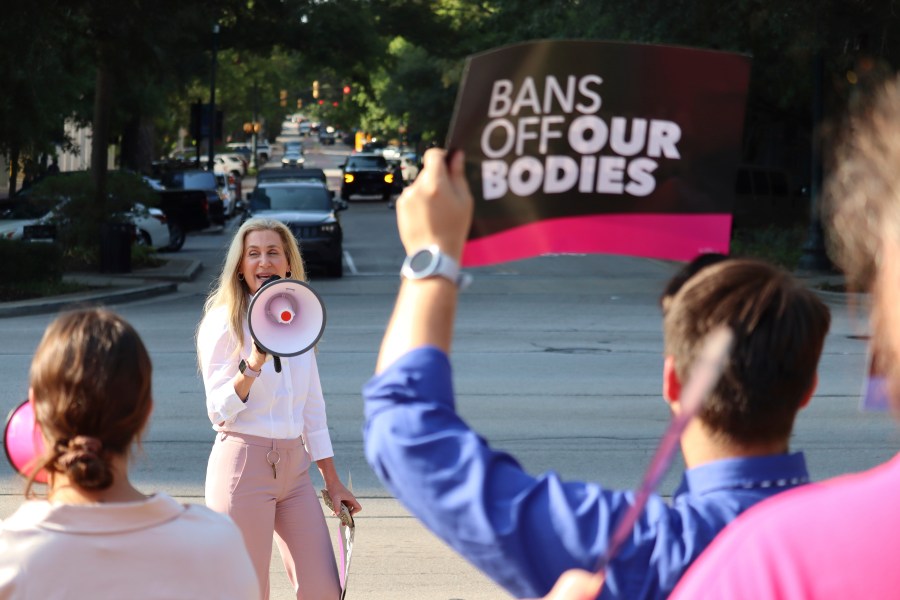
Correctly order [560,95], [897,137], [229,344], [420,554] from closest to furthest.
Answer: [897,137]
[560,95]
[229,344]
[420,554]

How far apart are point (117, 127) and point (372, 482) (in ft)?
117

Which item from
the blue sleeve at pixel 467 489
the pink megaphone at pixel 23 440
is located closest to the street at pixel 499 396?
the pink megaphone at pixel 23 440

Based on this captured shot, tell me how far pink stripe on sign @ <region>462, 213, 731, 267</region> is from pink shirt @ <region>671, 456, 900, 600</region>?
84 centimetres

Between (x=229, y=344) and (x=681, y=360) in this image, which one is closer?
(x=681, y=360)

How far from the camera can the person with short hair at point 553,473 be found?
77.6 inches

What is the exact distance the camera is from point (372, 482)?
8555 millimetres

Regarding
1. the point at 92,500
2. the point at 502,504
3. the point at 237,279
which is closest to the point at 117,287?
the point at 237,279

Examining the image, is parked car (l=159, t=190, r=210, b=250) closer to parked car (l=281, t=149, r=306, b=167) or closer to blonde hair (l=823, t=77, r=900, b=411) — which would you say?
blonde hair (l=823, t=77, r=900, b=411)

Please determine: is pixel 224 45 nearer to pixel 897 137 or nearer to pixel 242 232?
pixel 242 232

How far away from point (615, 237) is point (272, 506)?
2.66 m

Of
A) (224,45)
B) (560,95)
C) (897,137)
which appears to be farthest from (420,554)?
(224,45)

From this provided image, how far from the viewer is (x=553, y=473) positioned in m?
2.06

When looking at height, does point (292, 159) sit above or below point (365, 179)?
below

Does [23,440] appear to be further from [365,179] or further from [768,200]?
[365,179]
